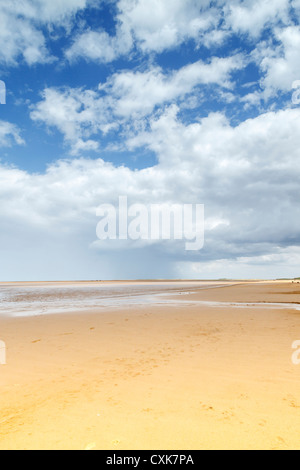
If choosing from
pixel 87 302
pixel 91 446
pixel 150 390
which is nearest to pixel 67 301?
pixel 87 302

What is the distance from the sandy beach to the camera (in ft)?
12.4

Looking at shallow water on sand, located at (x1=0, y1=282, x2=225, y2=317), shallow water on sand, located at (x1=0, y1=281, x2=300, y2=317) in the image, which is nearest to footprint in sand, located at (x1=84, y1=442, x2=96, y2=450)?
shallow water on sand, located at (x1=0, y1=281, x2=300, y2=317)

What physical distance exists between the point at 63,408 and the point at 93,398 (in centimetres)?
60

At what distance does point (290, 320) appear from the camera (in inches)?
511

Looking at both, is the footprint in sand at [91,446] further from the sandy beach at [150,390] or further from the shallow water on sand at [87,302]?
the shallow water on sand at [87,302]

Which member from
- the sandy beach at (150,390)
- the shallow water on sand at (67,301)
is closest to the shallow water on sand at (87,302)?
the shallow water on sand at (67,301)

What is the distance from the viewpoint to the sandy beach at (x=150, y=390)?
3.77m

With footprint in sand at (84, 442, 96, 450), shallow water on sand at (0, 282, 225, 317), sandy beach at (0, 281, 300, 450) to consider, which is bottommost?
shallow water on sand at (0, 282, 225, 317)

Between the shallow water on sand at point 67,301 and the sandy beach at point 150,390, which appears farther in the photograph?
the shallow water on sand at point 67,301

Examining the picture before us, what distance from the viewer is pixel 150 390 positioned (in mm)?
5402

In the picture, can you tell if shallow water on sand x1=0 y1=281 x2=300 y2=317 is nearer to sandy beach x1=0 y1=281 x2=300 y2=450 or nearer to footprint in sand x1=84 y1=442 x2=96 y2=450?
sandy beach x1=0 y1=281 x2=300 y2=450

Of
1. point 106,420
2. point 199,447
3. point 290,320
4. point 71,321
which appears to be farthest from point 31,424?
point 290,320

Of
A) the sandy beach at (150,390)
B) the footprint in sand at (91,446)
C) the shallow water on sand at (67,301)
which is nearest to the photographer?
the footprint in sand at (91,446)
